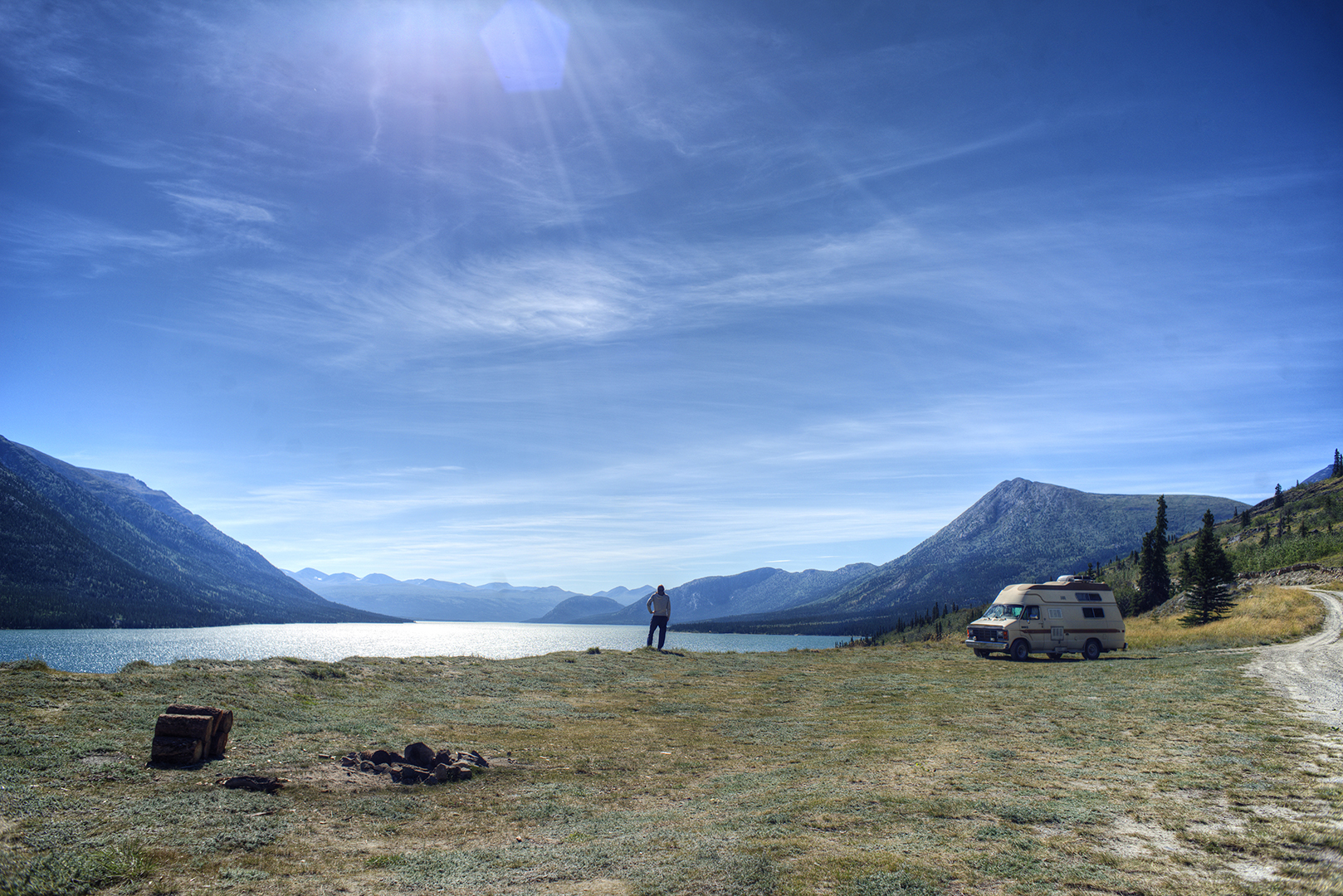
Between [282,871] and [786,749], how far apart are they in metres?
9.52

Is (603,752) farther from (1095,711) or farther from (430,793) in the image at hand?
(1095,711)

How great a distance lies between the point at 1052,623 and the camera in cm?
3256

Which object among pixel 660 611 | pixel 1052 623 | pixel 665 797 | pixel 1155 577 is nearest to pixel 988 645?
pixel 1052 623

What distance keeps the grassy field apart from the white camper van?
45.2 ft

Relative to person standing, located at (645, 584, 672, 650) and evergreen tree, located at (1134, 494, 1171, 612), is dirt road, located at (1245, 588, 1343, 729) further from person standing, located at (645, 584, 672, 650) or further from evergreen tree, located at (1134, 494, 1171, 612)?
evergreen tree, located at (1134, 494, 1171, 612)

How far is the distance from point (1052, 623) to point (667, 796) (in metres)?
29.8

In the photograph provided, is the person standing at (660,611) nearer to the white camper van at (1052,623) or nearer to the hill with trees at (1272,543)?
the white camper van at (1052,623)

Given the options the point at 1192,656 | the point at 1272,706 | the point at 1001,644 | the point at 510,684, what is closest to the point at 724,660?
the point at 510,684

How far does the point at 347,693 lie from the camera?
1702cm

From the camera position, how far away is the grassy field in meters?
6.36

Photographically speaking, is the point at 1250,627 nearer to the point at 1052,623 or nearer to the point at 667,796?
the point at 1052,623

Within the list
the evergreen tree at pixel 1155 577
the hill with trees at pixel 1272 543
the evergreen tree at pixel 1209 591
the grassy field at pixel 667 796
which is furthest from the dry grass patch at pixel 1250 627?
the evergreen tree at pixel 1155 577

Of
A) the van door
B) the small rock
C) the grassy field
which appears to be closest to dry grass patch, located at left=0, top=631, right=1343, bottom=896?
the grassy field

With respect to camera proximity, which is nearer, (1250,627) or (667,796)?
(667,796)
